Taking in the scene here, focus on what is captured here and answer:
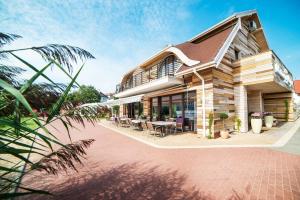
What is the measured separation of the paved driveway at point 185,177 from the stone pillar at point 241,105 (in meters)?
4.71

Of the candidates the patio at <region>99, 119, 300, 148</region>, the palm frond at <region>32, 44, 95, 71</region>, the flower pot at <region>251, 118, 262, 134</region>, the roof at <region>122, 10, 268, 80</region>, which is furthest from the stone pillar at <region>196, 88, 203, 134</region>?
the palm frond at <region>32, 44, 95, 71</region>

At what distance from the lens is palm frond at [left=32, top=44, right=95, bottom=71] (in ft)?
7.30

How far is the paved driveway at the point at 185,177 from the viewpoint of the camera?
12.8ft

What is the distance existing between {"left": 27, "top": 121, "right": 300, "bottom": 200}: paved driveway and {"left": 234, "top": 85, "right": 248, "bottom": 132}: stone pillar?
15.5ft

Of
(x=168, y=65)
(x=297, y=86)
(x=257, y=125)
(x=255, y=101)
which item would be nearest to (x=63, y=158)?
(x=257, y=125)

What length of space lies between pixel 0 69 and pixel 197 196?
15.4ft

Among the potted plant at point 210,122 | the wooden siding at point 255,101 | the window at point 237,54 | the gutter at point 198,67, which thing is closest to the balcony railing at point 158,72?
the gutter at point 198,67

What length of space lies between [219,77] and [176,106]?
14.1 ft

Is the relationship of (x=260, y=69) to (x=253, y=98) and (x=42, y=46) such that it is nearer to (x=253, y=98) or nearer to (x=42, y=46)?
(x=253, y=98)

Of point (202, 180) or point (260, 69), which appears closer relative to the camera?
point (202, 180)

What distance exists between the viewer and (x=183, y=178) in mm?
4668

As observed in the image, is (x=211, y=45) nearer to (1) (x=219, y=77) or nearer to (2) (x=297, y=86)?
(1) (x=219, y=77)

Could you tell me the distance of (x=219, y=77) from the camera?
10.5 m

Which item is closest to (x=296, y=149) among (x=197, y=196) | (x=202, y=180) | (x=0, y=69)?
(x=202, y=180)
